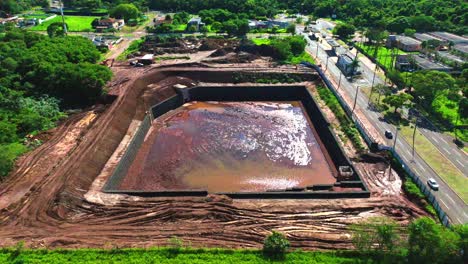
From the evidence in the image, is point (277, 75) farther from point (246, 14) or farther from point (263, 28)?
point (246, 14)

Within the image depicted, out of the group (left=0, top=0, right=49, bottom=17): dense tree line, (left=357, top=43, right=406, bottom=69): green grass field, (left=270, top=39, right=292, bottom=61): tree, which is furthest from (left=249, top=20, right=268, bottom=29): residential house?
(left=0, top=0, right=49, bottom=17): dense tree line

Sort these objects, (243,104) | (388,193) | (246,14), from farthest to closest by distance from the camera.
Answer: (246,14) → (243,104) → (388,193)

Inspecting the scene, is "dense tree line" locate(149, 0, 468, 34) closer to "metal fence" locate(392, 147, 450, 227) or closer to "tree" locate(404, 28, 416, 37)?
"tree" locate(404, 28, 416, 37)

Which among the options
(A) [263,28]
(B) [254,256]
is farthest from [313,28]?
(B) [254,256]

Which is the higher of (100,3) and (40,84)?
(100,3)

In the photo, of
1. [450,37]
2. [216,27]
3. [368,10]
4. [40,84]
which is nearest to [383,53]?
[450,37]

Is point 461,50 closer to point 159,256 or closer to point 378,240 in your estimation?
point 378,240

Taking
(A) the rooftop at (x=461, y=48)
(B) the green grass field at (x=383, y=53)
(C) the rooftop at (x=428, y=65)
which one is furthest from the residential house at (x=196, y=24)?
(A) the rooftop at (x=461, y=48)
